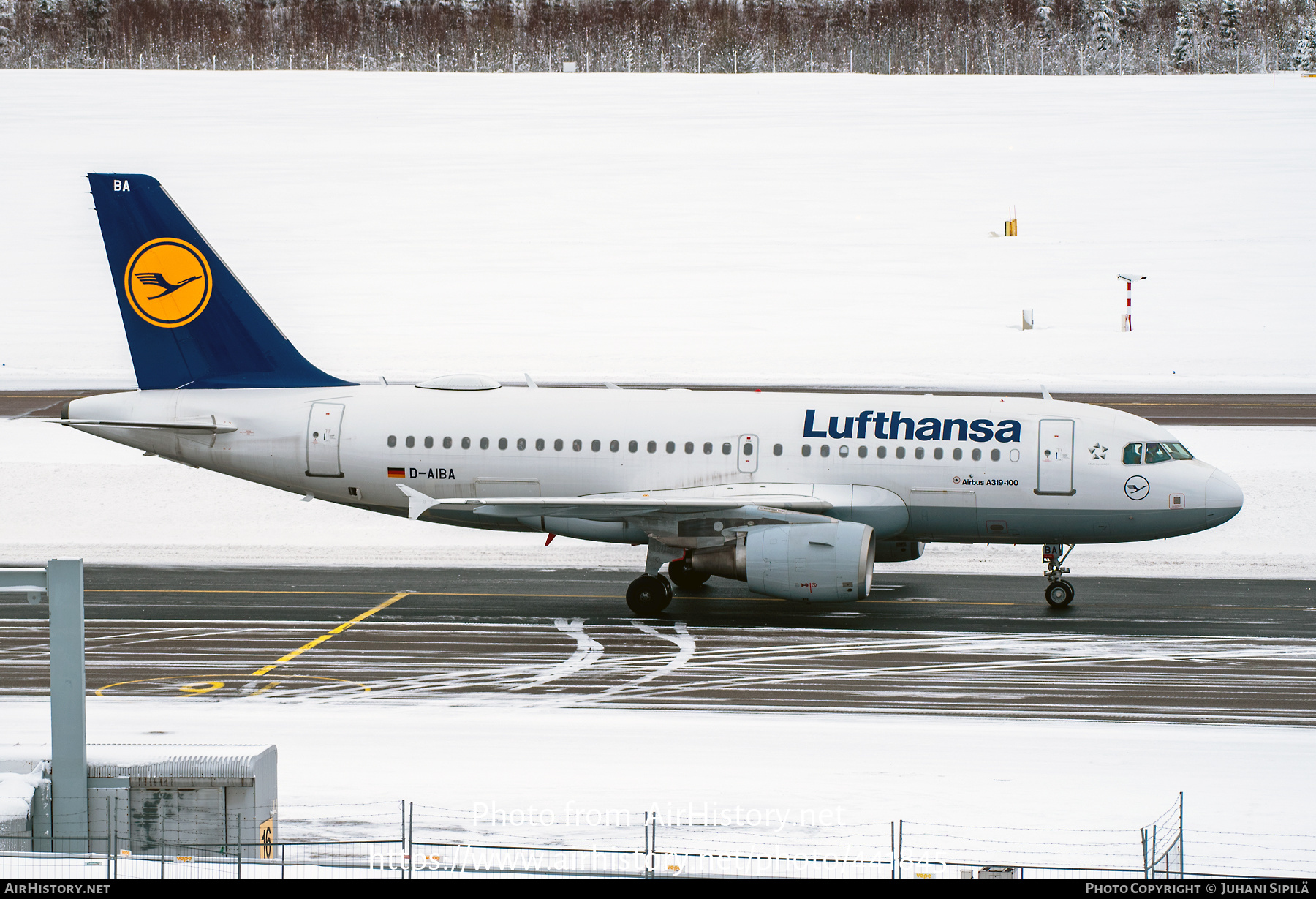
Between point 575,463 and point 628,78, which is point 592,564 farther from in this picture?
point 628,78

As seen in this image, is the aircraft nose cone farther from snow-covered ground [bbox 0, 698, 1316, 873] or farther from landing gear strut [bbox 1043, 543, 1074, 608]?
snow-covered ground [bbox 0, 698, 1316, 873]

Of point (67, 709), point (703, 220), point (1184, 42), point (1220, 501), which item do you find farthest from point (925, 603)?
point (1184, 42)

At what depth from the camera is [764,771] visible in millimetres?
17750

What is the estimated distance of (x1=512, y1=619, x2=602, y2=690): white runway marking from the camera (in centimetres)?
2245

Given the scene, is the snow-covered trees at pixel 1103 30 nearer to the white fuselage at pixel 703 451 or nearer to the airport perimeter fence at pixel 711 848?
the white fuselage at pixel 703 451

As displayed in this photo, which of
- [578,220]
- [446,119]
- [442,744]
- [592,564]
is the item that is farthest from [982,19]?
[442,744]

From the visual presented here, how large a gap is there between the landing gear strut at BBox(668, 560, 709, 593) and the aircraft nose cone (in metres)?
9.67

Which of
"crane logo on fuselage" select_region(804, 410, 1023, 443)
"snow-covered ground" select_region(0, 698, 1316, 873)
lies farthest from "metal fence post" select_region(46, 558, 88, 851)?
"crane logo on fuselage" select_region(804, 410, 1023, 443)

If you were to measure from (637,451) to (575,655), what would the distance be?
5016 mm

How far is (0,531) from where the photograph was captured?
111 feet

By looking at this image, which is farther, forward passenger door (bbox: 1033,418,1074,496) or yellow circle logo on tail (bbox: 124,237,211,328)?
yellow circle logo on tail (bbox: 124,237,211,328)

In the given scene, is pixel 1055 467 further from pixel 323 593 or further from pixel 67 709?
pixel 67 709

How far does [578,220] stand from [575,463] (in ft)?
173
